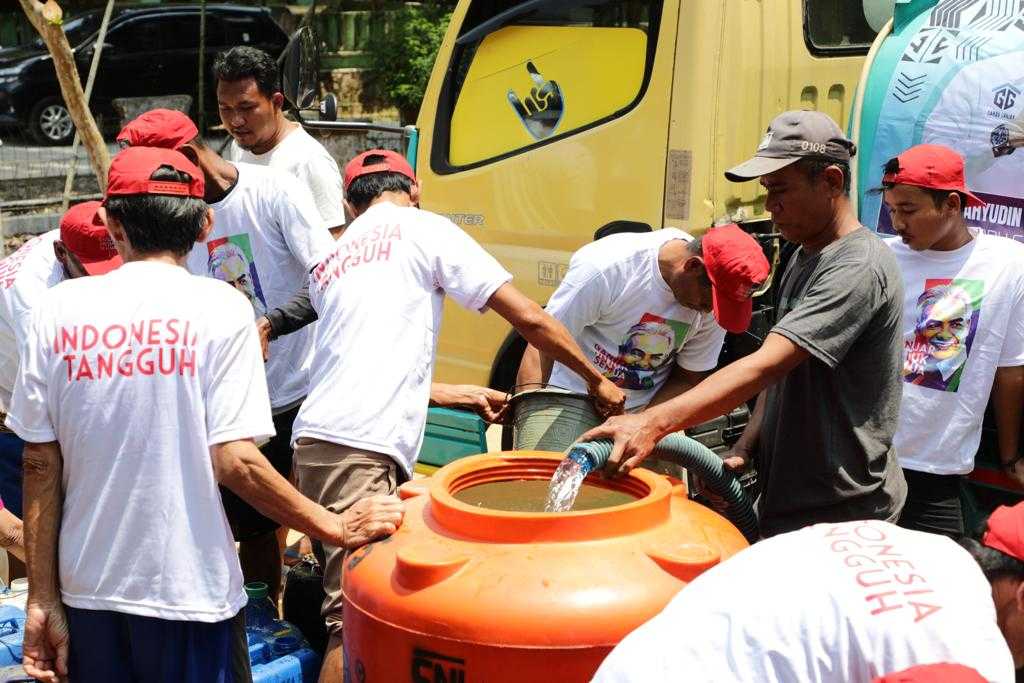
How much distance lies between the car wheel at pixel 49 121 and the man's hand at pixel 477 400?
1317cm

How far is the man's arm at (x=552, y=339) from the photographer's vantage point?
3195 mm

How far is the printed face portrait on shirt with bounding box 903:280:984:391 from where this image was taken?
3.66 m

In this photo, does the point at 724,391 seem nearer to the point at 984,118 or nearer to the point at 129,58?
the point at 984,118

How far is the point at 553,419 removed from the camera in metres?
3.18

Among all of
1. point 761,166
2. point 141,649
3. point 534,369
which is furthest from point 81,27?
point 141,649

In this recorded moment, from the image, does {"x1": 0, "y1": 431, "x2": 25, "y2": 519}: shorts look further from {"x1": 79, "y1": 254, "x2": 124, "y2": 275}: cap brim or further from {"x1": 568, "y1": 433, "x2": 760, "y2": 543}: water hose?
{"x1": 568, "y1": 433, "x2": 760, "y2": 543}: water hose

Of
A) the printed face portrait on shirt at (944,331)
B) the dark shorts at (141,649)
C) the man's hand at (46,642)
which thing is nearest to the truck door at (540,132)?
the printed face portrait on shirt at (944,331)

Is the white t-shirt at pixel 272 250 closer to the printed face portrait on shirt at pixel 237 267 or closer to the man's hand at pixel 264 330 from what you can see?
the printed face portrait on shirt at pixel 237 267

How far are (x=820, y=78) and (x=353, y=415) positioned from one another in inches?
111

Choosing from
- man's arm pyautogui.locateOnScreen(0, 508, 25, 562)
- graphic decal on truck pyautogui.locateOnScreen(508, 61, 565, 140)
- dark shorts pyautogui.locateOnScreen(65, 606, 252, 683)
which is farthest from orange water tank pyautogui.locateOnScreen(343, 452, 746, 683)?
graphic decal on truck pyautogui.locateOnScreen(508, 61, 565, 140)

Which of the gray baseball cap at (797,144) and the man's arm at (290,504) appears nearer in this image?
the man's arm at (290,504)

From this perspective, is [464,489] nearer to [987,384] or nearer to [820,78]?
[987,384]

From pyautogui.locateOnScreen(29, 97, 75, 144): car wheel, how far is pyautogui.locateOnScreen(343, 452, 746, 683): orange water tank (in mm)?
14137

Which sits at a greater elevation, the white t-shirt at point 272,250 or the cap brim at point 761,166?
the cap brim at point 761,166
